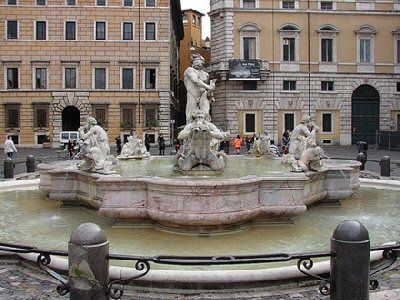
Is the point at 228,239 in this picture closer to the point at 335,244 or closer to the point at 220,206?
the point at 220,206

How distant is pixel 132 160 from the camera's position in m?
15.4

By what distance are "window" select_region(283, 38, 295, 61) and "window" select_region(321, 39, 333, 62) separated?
247 cm

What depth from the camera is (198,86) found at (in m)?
13.8

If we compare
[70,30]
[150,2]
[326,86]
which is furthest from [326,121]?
[70,30]

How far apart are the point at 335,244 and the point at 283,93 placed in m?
37.2

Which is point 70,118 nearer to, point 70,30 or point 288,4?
point 70,30

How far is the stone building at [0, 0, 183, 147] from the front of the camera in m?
40.8

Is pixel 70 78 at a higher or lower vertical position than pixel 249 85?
higher

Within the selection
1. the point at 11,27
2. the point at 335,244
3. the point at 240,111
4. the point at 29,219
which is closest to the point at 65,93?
the point at 11,27

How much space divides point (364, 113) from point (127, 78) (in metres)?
19.5

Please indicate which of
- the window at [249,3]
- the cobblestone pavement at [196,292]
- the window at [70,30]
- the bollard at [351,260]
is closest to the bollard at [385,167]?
the cobblestone pavement at [196,292]

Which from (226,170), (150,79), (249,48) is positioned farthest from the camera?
(150,79)

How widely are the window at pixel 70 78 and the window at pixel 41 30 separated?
3.17m

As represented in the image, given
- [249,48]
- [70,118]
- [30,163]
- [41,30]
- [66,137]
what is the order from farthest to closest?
[70,118]
[41,30]
[249,48]
[66,137]
[30,163]
